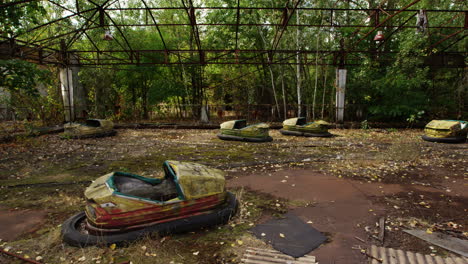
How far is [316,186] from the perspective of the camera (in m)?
4.31

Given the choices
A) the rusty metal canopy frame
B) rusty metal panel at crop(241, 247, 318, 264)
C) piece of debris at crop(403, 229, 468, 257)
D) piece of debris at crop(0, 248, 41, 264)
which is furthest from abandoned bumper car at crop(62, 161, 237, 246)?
the rusty metal canopy frame

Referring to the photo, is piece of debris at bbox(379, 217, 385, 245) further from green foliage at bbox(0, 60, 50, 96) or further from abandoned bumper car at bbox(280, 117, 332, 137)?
abandoned bumper car at bbox(280, 117, 332, 137)

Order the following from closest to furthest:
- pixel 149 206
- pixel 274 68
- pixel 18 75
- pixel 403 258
A: pixel 403 258
pixel 149 206
pixel 18 75
pixel 274 68

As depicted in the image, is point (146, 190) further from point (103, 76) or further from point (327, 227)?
point (103, 76)

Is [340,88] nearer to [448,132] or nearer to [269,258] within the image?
[448,132]

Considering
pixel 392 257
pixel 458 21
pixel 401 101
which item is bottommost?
pixel 392 257

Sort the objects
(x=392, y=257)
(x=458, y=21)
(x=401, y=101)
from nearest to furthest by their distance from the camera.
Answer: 1. (x=392, y=257)
2. (x=458, y=21)
3. (x=401, y=101)

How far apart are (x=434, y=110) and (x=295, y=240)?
13709mm

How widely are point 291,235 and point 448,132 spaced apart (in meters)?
8.26

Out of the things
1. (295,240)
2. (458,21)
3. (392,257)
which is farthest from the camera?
(458,21)

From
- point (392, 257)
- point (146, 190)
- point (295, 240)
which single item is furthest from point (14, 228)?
point (392, 257)

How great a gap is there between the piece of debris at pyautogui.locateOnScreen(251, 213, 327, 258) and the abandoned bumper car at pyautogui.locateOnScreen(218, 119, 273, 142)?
5532 mm

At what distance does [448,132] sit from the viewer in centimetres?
815

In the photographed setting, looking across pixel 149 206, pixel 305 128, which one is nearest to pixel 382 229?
pixel 149 206
